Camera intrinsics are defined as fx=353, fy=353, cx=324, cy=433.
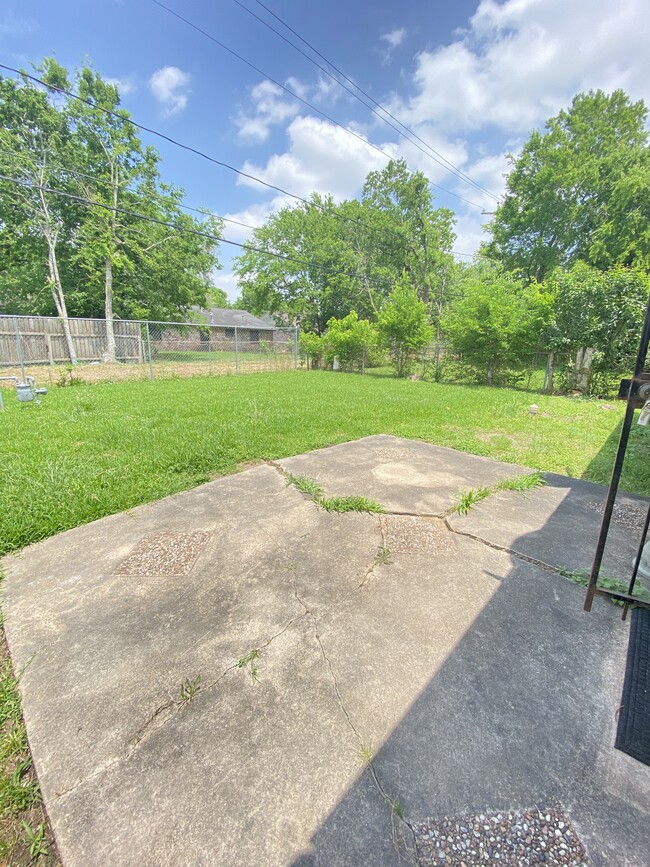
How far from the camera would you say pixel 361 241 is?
77.7ft

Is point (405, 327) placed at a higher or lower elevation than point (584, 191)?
lower

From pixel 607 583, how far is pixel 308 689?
1.71 m

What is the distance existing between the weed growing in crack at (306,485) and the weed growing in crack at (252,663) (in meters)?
1.56

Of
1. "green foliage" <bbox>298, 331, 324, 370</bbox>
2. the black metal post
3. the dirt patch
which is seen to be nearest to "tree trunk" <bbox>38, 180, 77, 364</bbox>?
the dirt patch

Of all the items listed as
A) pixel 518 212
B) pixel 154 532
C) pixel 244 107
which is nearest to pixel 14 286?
pixel 244 107

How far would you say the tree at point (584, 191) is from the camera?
49.6 feet

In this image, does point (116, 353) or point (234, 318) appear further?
point (234, 318)

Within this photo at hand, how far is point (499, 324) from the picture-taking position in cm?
1070

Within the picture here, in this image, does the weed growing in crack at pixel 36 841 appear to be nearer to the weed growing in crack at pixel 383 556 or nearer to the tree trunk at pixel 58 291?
the weed growing in crack at pixel 383 556

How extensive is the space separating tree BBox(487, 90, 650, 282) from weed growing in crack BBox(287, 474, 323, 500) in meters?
18.4

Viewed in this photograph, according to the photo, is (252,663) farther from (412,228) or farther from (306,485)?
(412,228)

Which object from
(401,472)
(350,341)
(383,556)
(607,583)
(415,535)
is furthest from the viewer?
(350,341)

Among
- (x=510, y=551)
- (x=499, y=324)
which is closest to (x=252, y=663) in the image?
(x=510, y=551)

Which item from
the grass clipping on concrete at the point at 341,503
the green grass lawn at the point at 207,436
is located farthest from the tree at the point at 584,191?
the grass clipping on concrete at the point at 341,503
